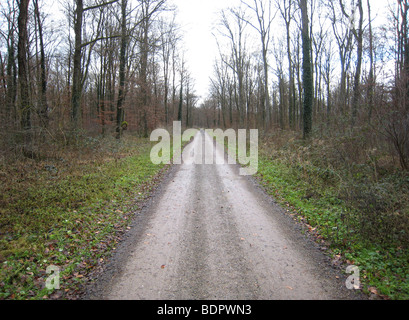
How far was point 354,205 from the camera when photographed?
16.8 ft

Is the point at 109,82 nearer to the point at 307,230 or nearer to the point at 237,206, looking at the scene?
the point at 237,206

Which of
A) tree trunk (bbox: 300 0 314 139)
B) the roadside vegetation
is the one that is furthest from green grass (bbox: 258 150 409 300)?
tree trunk (bbox: 300 0 314 139)

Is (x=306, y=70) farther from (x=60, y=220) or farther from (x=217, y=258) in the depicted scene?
(x=60, y=220)

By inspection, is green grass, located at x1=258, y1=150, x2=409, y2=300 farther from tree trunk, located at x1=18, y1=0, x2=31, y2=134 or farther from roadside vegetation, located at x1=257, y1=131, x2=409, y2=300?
tree trunk, located at x1=18, y1=0, x2=31, y2=134

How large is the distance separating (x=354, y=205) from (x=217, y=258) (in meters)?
3.26

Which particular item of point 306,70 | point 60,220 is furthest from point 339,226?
point 306,70

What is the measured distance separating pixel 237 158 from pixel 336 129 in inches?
227

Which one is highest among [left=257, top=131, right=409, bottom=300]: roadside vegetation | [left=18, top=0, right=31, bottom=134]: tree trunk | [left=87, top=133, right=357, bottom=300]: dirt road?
[left=18, top=0, right=31, bottom=134]: tree trunk

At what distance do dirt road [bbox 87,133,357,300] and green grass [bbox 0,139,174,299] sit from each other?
49 centimetres

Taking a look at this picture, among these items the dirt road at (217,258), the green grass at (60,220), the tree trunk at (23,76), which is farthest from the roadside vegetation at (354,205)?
the tree trunk at (23,76)

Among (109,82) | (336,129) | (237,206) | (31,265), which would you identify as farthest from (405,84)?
(109,82)

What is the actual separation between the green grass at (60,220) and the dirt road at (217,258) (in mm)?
489

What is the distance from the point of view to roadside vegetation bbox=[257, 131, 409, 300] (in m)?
3.80

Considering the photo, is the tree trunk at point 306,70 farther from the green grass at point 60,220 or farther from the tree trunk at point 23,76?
the tree trunk at point 23,76
